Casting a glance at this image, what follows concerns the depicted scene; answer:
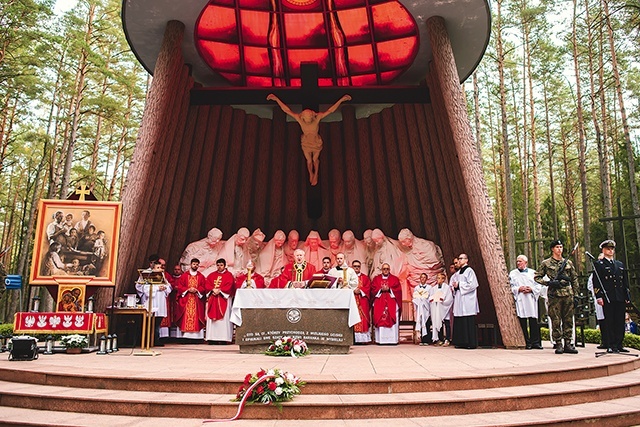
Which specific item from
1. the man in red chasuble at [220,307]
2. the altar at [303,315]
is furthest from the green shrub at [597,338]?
the man in red chasuble at [220,307]

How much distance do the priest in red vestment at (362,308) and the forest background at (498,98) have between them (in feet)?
22.2

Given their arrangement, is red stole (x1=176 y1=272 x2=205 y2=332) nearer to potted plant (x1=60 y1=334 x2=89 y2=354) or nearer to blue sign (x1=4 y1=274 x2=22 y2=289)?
potted plant (x1=60 y1=334 x2=89 y2=354)

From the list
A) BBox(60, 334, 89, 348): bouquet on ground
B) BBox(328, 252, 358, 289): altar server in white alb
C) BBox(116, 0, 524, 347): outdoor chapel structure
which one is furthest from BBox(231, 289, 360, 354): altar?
BBox(116, 0, 524, 347): outdoor chapel structure

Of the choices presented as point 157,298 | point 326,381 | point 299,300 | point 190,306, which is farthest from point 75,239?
point 326,381

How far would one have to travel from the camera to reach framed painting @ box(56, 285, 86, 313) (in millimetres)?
6945

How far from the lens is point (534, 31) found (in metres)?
18.3

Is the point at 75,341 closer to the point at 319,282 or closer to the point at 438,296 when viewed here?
the point at 319,282

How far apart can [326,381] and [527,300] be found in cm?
498

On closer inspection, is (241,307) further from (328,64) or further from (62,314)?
(328,64)

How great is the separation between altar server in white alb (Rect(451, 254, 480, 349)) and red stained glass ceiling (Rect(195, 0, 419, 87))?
508 cm

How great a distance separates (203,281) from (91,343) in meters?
2.08

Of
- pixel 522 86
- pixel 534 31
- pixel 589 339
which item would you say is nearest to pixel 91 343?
pixel 589 339

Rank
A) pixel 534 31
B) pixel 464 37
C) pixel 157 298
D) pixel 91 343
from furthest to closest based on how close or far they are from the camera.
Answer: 1. pixel 534 31
2. pixel 464 37
3. pixel 157 298
4. pixel 91 343

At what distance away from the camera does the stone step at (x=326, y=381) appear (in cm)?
425
